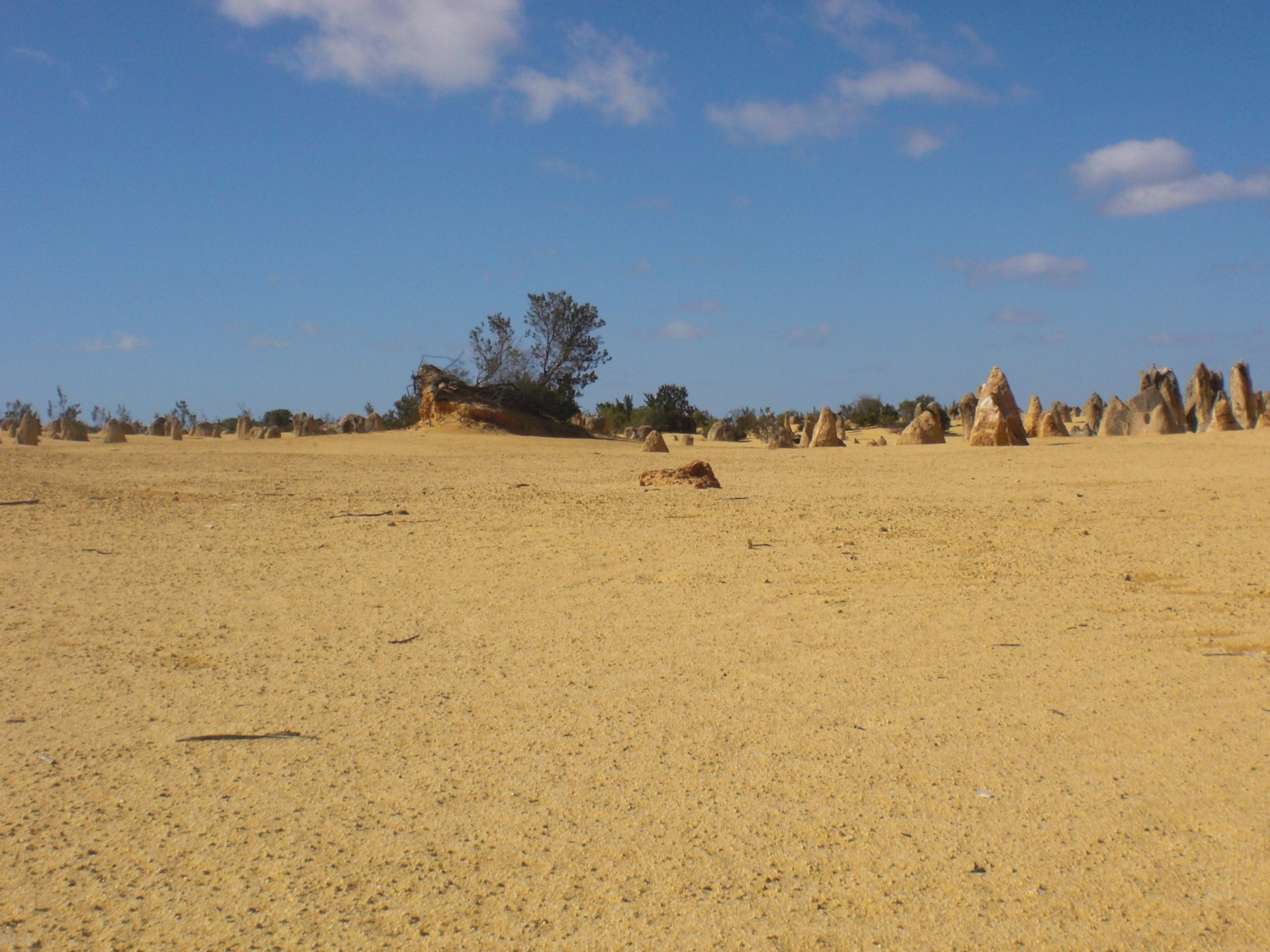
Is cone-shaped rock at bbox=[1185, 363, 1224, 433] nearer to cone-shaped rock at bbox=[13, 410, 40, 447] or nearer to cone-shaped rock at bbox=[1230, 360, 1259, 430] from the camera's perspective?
cone-shaped rock at bbox=[1230, 360, 1259, 430]

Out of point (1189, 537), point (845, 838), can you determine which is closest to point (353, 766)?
point (845, 838)

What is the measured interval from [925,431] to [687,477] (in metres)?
9.76

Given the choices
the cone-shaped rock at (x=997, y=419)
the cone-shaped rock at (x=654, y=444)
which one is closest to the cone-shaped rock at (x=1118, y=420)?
the cone-shaped rock at (x=997, y=419)

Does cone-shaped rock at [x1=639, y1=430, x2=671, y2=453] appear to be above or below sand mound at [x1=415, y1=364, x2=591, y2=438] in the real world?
below

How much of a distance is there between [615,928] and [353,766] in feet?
4.22

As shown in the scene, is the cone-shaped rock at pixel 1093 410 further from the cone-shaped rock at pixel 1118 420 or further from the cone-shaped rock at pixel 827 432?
the cone-shaped rock at pixel 827 432

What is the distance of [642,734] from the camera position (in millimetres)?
3703

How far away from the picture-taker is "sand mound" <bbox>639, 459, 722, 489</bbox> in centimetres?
1014

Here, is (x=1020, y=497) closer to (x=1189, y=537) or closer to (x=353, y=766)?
(x=1189, y=537)

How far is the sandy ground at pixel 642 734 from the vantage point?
2.56 metres

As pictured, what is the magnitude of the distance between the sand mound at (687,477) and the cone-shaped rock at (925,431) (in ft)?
29.9

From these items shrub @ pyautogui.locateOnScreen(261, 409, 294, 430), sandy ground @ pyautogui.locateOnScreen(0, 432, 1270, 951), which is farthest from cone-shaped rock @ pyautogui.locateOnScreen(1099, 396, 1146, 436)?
shrub @ pyautogui.locateOnScreen(261, 409, 294, 430)

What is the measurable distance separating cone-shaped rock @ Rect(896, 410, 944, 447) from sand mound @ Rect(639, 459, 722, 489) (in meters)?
9.11

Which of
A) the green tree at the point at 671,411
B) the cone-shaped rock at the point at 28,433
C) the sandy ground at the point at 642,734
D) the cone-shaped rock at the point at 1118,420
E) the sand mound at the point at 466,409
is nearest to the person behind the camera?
the sandy ground at the point at 642,734
